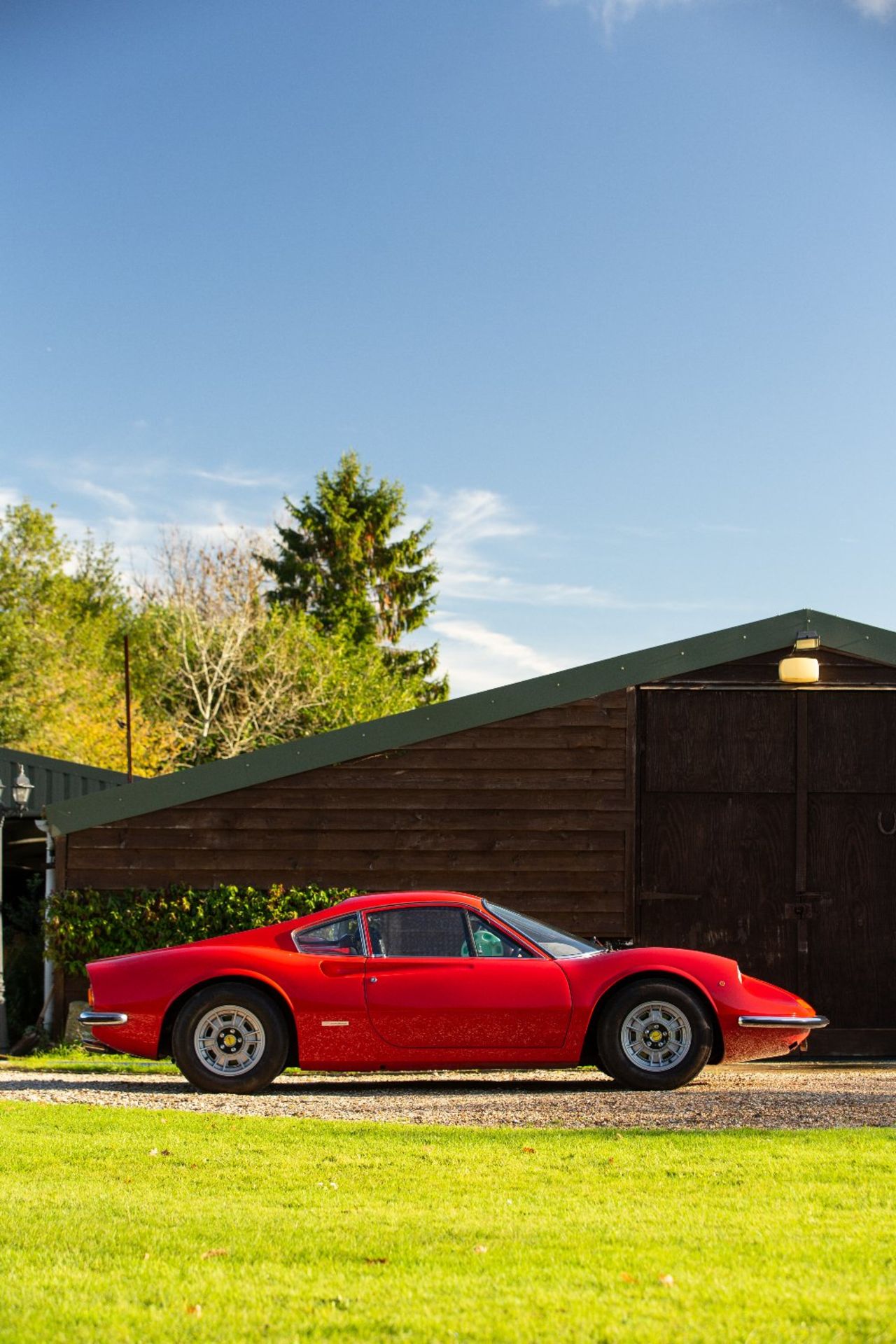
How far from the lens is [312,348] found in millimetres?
30516

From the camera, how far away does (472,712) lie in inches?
504

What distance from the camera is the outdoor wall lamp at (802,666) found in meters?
12.6

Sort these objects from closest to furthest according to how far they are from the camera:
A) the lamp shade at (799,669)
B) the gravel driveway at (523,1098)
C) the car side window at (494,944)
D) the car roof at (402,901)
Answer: the gravel driveway at (523,1098)
the car side window at (494,944)
the car roof at (402,901)
the lamp shade at (799,669)

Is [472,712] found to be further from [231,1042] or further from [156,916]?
[231,1042]

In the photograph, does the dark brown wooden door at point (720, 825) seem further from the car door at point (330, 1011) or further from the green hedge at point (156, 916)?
the car door at point (330, 1011)

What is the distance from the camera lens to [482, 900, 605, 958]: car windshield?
9188 millimetres

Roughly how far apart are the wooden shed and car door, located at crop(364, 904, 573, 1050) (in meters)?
3.64

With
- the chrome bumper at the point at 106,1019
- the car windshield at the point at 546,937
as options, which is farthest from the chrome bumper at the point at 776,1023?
the chrome bumper at the point at 106,1019

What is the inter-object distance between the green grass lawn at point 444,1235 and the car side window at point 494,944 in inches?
79.0

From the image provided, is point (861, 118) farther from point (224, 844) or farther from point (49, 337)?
point (49, 337)

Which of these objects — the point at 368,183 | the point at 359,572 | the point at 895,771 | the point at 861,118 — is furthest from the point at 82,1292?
the point at 359,572

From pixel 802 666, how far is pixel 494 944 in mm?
4809

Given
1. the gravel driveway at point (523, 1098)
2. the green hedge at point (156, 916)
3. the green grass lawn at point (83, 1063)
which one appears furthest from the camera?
the green hedge at point (156, 916)

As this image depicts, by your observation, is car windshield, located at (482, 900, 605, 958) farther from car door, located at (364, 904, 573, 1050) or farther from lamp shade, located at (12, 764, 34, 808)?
lamp shade, located at (12, 764, 34, 808)
